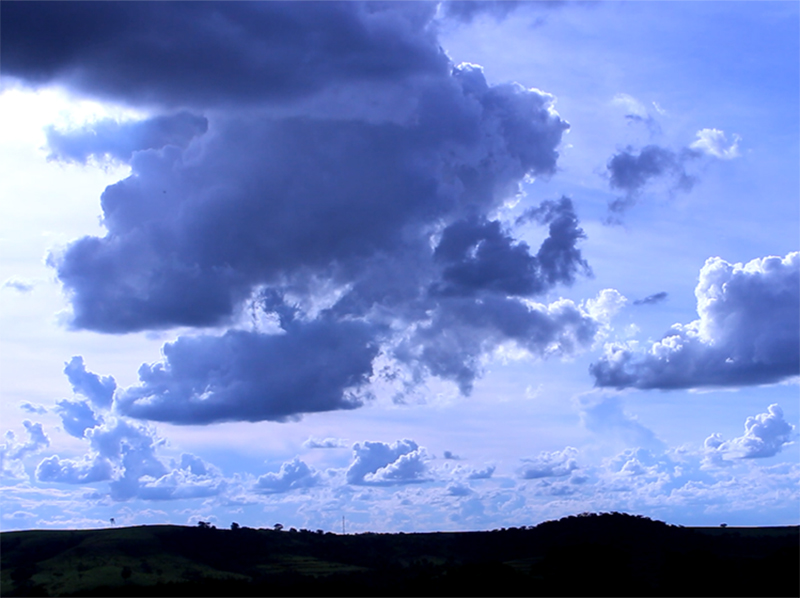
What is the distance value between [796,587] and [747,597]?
10.5 meters

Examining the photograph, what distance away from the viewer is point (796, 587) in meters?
198

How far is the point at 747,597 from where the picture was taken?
200 metres
